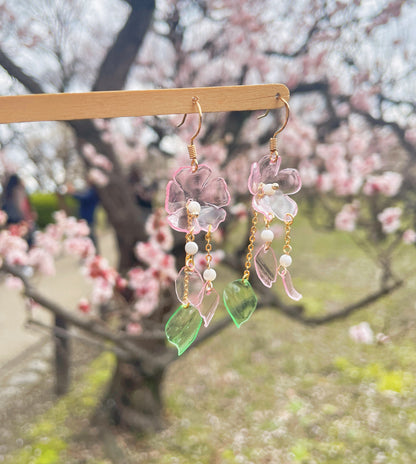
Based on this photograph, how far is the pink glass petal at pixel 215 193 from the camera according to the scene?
88 centimetres

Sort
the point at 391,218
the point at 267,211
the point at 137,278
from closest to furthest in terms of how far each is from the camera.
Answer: the point at 267,211 < the point at 137,278 < the point at 391,218

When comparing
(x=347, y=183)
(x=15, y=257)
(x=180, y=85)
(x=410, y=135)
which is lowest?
(x=15, y=257)

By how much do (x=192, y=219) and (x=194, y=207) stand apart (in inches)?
1.6

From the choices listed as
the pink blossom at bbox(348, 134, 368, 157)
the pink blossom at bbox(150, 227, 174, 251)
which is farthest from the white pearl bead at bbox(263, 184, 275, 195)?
the pink blossom at bbox(348, 134, 368, 157)

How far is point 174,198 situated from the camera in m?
0.88

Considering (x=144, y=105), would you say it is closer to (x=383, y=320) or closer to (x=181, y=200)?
(x=181, y=200)

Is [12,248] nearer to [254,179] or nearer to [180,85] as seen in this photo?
[180,85]

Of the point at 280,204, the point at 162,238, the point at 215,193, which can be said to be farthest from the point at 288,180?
the point at 162,238

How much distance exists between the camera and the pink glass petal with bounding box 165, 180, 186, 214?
2.82ft

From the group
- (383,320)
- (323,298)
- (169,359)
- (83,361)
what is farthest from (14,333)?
(383,320)

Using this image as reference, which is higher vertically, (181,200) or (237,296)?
(181,200)

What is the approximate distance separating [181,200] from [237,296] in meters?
0.29

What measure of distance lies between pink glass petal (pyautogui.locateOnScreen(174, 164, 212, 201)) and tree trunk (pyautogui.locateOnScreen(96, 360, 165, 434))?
217 cm

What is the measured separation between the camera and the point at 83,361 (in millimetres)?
3830
